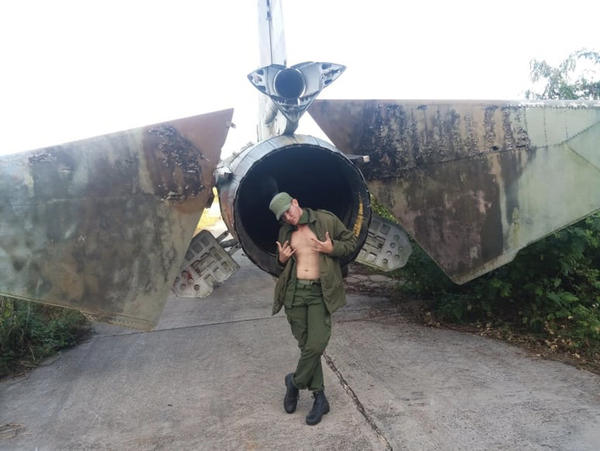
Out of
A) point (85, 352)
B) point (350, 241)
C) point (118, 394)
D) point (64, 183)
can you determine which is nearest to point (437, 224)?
point (350, 241)

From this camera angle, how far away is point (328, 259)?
9.93ft

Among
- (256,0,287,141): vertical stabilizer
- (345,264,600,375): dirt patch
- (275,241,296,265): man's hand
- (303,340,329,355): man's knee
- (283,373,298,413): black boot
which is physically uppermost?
(256,0,287,141): vertical stabilizer

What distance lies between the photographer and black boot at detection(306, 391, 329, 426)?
2975mm

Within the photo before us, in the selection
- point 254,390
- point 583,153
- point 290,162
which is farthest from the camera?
point 290,162

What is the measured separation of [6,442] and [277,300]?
6.60 ft

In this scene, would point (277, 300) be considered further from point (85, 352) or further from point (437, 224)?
point (85, 352)

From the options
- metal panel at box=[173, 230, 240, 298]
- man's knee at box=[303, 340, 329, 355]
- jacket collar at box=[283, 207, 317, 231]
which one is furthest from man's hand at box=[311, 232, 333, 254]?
metal panel at box=[173, 230, 240, 298]

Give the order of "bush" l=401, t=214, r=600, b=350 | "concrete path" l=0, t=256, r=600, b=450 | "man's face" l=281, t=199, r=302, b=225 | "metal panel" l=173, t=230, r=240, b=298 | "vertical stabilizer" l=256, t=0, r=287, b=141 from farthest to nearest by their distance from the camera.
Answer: "vertical stabilizer" l=256, t=0, r=287, b=141 < "bush" l=401, t=214, r=600, b=350 < "metal panel" l=173, t=230, r=240, b=298 < "man's face" l=281, t=199, r=302, b=225 < "concrete path" l=0, t=256, r=600, b=450

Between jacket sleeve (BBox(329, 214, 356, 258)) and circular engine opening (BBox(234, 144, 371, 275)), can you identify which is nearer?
jacket sleeve (BBox(329, 214, 356, 258))

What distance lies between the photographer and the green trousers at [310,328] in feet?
9.75

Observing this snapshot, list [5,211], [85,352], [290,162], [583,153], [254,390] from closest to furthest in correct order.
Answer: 1. [5,211]
2. [583,153]
3. [254,390]
4. [290,162]
5. [85,352]

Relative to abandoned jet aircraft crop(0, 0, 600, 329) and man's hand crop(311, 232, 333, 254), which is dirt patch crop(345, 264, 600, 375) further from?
man's hand crop(311, 232, 333, 254)

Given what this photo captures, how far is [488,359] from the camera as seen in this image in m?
3.92

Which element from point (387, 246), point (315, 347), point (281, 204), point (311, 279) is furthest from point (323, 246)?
point (387, 246)
